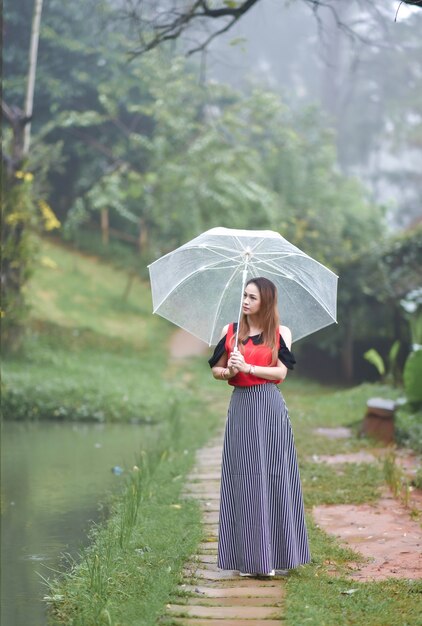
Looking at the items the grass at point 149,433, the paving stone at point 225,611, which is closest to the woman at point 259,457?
the grass at point 149,433

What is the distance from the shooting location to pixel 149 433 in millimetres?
11414

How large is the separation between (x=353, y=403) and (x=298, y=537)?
26.9ft

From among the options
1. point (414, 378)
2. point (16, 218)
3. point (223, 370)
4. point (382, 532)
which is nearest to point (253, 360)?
point (223, 370)

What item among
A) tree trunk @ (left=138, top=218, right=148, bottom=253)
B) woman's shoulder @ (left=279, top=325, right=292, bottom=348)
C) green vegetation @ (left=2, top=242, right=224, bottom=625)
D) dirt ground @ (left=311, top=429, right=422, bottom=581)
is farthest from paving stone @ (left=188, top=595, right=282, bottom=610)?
tree trunk @ (left=138, top=218, right=148, bottom=253)

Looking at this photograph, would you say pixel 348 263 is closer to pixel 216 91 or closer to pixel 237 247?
pixel 216 91

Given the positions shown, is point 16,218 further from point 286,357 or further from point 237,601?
point 237,601

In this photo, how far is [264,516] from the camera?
4.86m

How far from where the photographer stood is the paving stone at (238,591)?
4.59m

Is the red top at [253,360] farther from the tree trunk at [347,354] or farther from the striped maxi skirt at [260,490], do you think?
the tree trunk at [347,354]

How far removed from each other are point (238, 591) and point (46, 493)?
3962 mm

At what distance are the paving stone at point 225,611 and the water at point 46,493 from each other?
0.98m

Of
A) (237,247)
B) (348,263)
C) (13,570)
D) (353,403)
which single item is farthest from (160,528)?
(348,263)

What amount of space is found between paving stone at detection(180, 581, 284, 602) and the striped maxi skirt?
12 cm

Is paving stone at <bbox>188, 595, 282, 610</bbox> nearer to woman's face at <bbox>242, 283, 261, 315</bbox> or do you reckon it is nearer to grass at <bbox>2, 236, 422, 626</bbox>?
grass at <bbox>2, 236, 422, 626</bbox>
